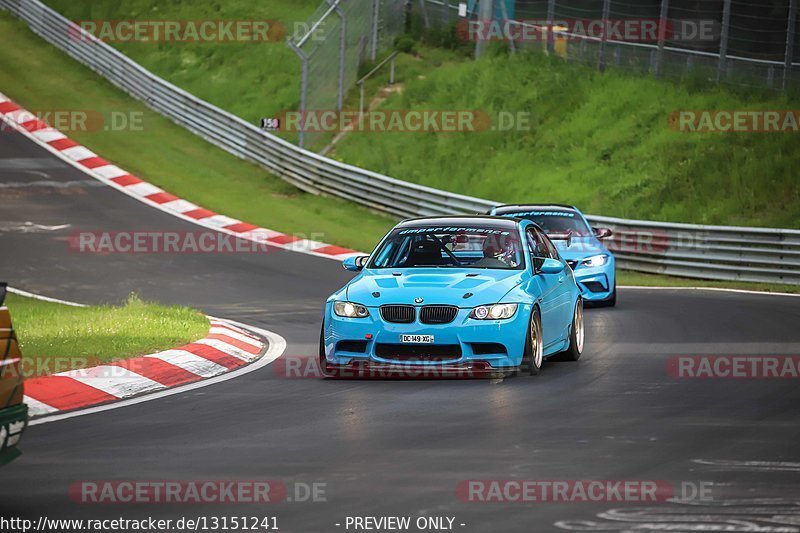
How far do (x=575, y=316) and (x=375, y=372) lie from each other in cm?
270

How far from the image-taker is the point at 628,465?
8.00 m

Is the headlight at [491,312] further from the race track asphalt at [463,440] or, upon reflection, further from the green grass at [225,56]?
the green grass at [225,56]

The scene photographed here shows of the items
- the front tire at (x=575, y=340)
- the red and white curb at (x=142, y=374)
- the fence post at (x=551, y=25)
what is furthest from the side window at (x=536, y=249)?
the fence post at (x=551, y=25)

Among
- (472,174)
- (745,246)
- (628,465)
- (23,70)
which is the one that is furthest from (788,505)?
(23,70)

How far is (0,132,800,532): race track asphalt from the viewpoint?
6941 millimetres

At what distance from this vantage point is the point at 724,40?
31578 mm

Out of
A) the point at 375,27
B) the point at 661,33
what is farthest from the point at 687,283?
the point at 375,27

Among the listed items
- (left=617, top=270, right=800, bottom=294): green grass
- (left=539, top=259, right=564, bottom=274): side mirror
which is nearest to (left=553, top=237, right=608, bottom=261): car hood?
(left=617, top=270, right=800, bottom=294): green grass

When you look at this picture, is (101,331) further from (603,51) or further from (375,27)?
(375,27)

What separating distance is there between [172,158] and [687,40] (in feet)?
42.4

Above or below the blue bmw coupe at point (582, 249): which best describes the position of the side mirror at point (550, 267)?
above

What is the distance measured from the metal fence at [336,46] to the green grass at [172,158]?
98.3 inches

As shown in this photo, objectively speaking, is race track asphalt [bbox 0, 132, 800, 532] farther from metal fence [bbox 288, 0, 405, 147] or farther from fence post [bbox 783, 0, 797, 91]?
metal fence [bbox 288, 0, 405, 147]

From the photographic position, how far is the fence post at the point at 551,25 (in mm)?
35531
